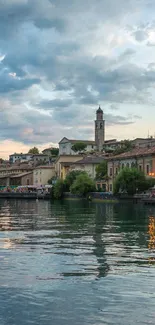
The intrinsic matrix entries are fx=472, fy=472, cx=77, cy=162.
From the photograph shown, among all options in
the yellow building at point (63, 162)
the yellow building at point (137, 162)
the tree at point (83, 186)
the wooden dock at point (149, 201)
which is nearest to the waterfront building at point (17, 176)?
the yellow building at point (63, 162)

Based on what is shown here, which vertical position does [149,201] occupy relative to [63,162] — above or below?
below

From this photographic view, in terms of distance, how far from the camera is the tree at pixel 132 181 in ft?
250

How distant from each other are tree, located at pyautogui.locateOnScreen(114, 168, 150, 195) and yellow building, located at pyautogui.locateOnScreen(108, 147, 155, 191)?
3.70 metres

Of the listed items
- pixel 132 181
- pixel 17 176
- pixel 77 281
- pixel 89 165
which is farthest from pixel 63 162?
pixel 77 281

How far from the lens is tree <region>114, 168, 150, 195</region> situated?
76312 millimetres

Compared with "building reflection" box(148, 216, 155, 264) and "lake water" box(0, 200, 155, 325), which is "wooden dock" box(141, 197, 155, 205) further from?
"lake water" box(0, 200, 155, 325)

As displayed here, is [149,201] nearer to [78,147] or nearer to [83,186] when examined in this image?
[83,186]

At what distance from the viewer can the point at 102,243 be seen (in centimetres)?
2430

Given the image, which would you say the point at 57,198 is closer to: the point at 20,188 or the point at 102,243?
the point at 20,188

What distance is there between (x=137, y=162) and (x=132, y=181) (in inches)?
377

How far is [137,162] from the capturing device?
85.1m

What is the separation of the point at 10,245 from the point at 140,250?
650 cm

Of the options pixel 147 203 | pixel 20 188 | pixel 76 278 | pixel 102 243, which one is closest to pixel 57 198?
pixel 20 188

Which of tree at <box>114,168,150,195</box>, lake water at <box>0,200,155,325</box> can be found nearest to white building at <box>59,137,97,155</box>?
tree at <box>114,168,150,195</box>
